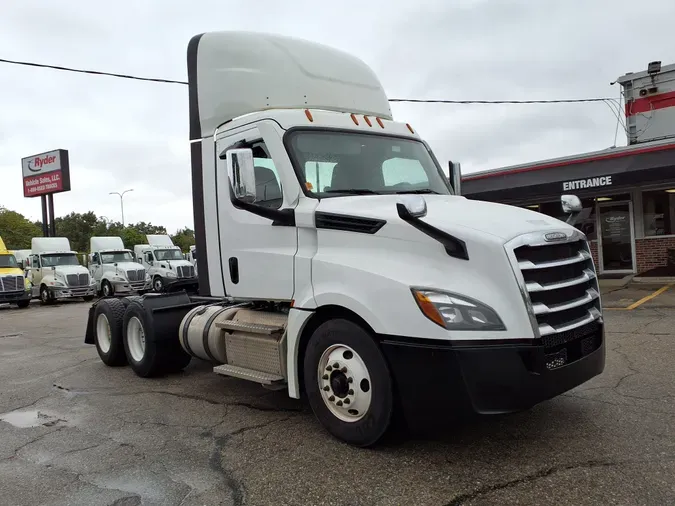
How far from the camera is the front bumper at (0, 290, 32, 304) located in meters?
21.1

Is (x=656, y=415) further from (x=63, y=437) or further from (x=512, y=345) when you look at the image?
(x=63, y=437)

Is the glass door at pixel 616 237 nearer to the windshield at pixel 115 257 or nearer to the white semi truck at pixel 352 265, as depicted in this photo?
the white semi truck at pixel 352 265

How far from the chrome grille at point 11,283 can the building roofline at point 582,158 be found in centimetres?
1712

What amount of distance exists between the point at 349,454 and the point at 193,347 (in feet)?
8.83

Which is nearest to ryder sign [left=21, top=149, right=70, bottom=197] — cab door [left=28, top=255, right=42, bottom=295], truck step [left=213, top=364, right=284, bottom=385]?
cab door [left=28, top=255, right=42, bottom=295]

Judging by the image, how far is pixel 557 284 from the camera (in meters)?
3.84

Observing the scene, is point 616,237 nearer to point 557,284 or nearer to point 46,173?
point 557,284

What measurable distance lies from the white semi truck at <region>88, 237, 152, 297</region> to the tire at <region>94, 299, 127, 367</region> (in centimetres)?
1514

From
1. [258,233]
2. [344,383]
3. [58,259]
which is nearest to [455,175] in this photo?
[258,233]

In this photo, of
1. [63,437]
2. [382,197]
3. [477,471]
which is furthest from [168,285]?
[477,471]

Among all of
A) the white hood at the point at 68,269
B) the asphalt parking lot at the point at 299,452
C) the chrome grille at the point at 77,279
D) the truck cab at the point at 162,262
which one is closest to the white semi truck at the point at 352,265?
the asphalt parking lot at the point at 299,452

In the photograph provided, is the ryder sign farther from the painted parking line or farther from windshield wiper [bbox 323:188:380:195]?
windshield wiper [bbox 323:188:380:195]

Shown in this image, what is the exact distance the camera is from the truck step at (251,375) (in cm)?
470

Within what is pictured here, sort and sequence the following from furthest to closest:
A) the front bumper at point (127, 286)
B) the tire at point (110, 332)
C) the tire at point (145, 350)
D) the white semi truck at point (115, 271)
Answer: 1. the white semi truck at point (115, 271)
2. the front bumper at point (127, 286)
3. the tire at point (110, 332)
4. the tire at point (145, 350)
